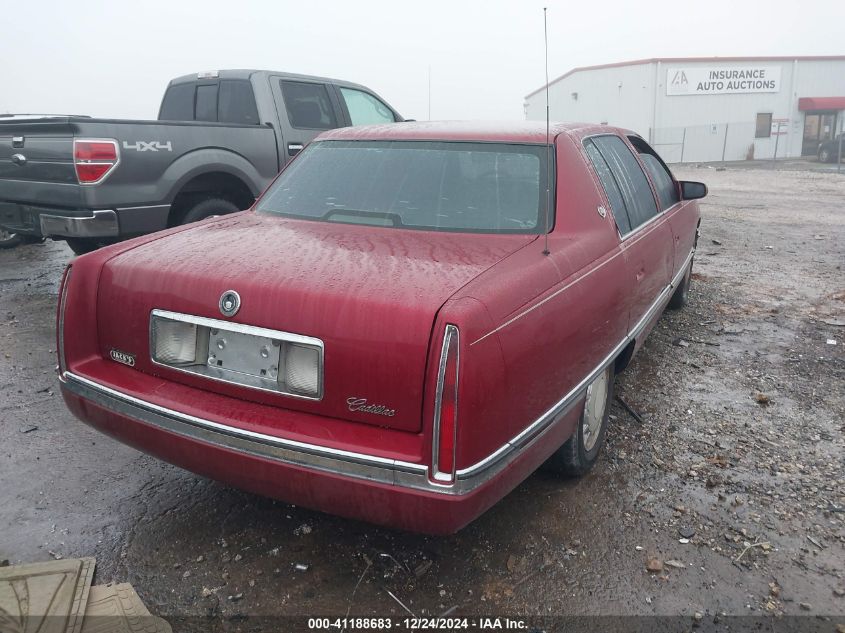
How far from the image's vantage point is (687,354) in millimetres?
4891

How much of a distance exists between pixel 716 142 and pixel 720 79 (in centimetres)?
357

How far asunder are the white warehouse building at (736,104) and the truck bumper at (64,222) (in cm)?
Answer: 3373

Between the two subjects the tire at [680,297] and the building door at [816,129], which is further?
the building door at [816,129]

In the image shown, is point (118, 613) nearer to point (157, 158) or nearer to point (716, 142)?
point (157, 158)

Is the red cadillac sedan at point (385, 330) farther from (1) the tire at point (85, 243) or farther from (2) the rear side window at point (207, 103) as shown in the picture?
(2) the rear side window at point (207, 103)

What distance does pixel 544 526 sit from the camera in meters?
2.82

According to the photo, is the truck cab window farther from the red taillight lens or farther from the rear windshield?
the rear windshield

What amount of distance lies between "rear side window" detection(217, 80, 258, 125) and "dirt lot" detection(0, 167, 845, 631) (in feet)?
10.8

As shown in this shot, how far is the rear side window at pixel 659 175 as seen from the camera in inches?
175

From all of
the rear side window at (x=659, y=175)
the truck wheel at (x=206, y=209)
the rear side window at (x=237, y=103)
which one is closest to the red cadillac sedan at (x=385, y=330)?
the rear side window at (x=659, y=175)

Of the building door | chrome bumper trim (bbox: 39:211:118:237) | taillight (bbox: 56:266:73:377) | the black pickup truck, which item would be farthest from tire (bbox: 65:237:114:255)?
the building door

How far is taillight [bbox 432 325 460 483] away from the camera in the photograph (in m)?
2.01

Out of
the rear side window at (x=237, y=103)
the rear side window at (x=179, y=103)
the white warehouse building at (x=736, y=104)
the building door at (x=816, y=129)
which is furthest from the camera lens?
the building door at (x=816, y=129)

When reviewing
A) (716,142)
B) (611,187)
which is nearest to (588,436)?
(611,187)
